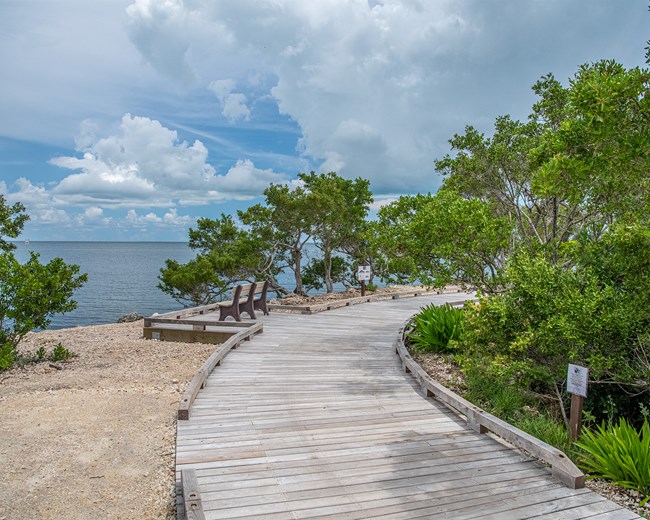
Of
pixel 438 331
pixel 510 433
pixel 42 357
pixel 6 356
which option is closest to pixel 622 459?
pixel 510 433

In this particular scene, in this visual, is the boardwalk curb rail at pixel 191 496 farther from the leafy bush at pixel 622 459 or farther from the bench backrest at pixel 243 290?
the bench backrest at pixel 243 290

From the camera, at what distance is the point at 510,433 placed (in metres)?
5.36

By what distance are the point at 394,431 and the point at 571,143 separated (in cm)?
388

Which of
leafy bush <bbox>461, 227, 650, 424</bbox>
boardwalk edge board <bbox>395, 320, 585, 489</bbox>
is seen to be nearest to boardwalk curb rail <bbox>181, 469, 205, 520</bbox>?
boardwalk edge board <bbox>395, 320, 585, 489</bbox>

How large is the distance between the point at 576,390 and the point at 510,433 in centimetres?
86

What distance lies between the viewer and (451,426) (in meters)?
6.12

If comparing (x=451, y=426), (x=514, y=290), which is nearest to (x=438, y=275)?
(x=514, y=290)

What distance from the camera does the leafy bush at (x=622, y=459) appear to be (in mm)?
4527

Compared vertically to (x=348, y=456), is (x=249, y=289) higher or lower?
higher

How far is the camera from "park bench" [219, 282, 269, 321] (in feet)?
42.9

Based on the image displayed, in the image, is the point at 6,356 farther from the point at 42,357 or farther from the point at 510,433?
the point at 510,433

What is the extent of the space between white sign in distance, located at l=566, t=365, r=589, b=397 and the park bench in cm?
913

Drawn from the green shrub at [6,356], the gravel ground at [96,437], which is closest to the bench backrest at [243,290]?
the gravel ground at [96,437]

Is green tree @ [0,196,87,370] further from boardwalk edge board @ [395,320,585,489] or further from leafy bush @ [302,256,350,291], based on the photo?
leafy bush @ [302,256,350,291]
